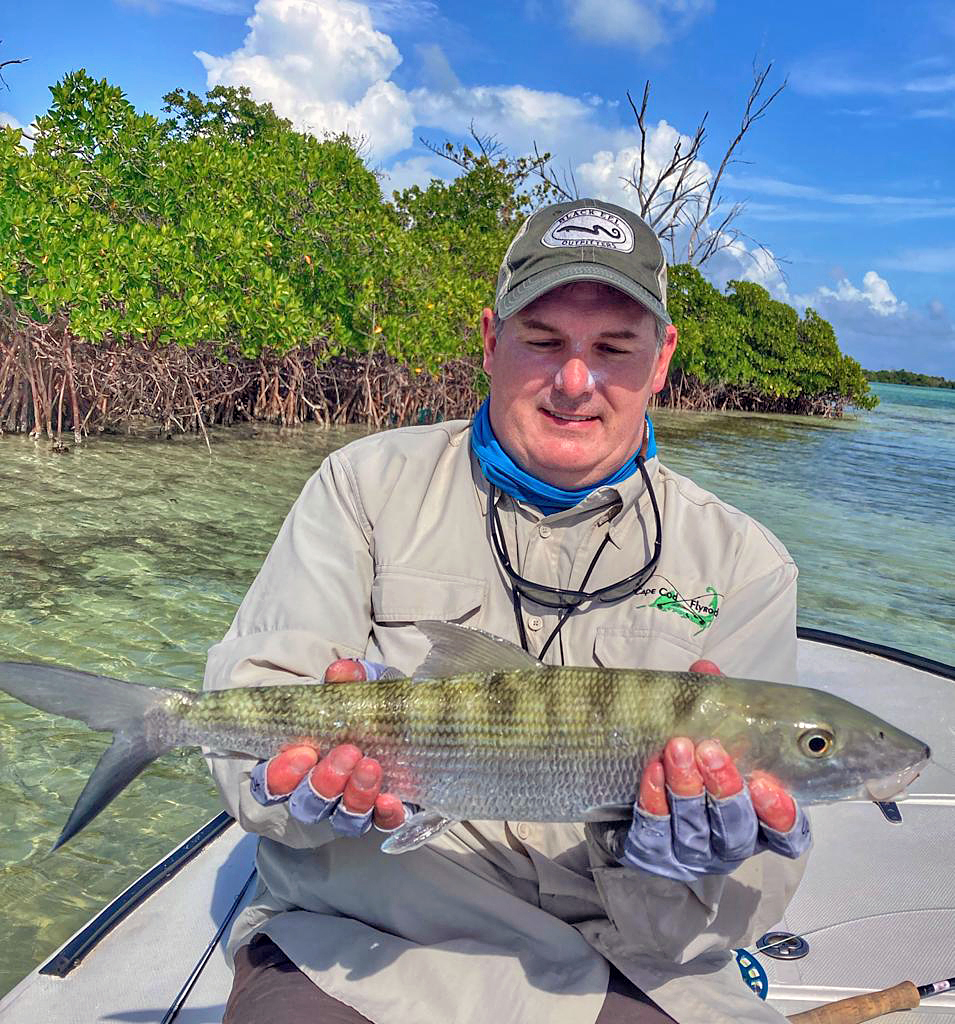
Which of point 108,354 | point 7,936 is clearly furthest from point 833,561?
point 108,354

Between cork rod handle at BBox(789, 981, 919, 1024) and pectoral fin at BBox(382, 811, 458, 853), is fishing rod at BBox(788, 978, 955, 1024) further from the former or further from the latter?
pectoral fin at BBox(382, 811, 458, 853)

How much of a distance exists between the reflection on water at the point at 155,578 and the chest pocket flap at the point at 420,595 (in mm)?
2645

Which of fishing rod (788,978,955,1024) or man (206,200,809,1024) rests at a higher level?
man (206,200,809,1024)

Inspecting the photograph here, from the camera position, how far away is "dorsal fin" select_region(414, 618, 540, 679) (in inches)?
95.4

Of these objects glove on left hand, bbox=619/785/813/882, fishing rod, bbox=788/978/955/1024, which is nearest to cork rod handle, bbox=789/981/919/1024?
fishing rod, bbox=788/978/955/1024

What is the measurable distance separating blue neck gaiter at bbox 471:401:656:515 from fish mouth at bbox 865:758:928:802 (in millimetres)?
1161

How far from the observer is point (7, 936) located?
4.09 meters

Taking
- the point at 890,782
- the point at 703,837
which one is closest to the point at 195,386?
the point at 703,837

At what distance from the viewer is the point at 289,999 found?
2.33 metres

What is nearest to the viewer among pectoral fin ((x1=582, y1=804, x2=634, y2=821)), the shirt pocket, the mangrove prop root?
pectoral fin ((x1=582, y1=804, x2=634, y2=821))

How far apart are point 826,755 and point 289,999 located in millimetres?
1499

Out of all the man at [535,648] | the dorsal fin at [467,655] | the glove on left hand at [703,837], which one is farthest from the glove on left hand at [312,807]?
the glove on left hand at [703,837]

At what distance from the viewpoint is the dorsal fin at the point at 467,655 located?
242 centimetres

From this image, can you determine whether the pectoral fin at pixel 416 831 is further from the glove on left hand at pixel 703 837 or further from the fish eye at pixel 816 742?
the fish eye at pixel 816 742
